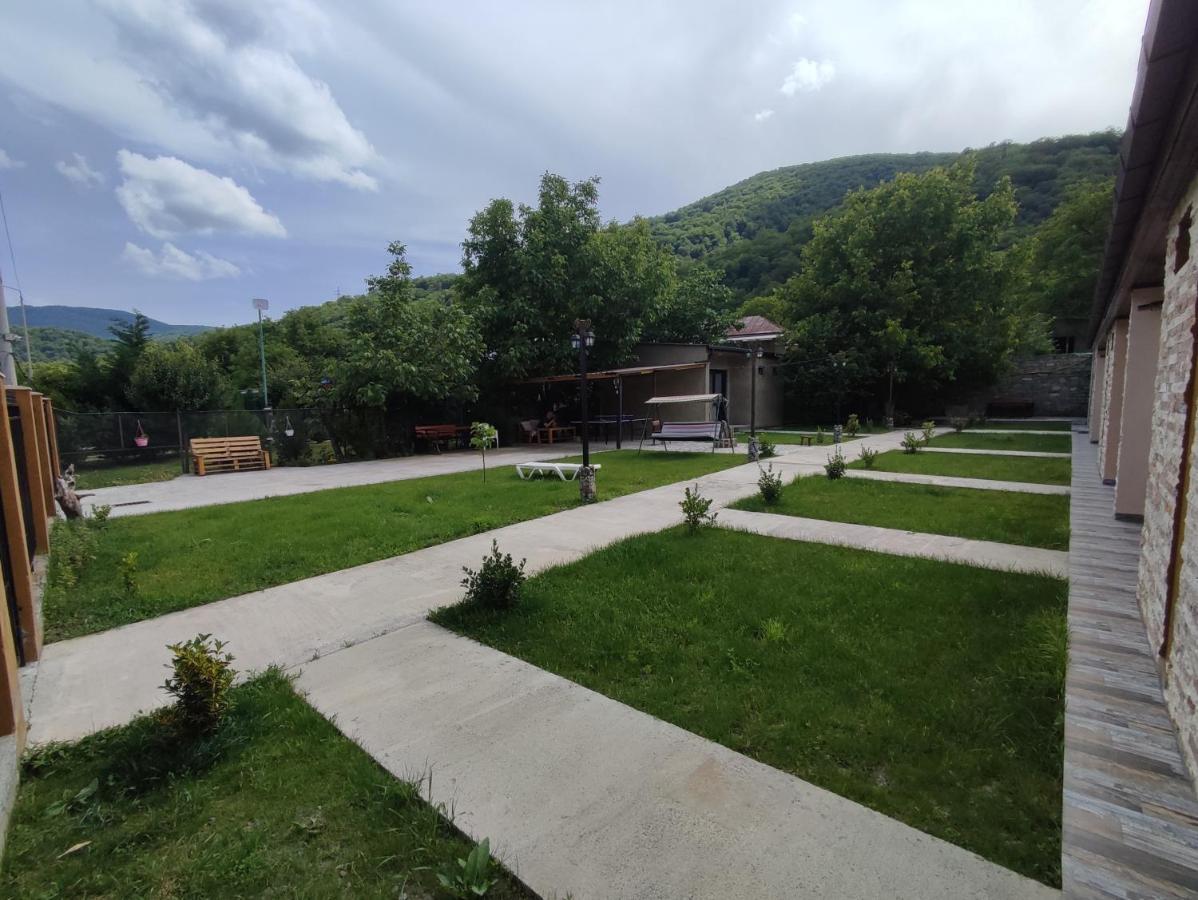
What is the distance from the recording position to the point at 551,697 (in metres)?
2.89

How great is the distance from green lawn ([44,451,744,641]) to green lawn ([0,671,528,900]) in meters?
2.13

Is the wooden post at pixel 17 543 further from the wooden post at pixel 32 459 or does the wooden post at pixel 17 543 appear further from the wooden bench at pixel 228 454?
the wooden bench at pixel 228 454

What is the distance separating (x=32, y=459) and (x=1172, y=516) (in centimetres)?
896

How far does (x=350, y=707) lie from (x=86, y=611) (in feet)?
9.59

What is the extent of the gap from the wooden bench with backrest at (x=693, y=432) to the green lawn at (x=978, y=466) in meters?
3.07

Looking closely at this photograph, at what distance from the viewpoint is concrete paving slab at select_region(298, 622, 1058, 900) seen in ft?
5.70

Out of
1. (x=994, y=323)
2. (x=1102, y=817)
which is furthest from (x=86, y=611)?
(x=994, y=323)

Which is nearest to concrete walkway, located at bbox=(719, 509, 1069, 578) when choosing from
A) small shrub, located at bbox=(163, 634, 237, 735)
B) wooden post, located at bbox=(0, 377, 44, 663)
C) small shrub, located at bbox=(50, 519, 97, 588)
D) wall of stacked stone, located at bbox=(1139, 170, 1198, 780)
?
wall of stacked stone, located at bbox=(1139, 170, 1198, 780)

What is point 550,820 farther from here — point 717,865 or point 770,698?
point 770,698

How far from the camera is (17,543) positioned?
314 cm

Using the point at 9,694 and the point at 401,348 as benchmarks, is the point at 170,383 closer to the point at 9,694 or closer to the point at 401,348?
the point at 401,348

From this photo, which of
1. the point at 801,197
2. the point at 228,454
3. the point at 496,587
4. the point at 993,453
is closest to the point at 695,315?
the point at 993,453

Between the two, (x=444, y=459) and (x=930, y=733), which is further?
(x=444, y=459)

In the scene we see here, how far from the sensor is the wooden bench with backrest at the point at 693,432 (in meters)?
13.2
